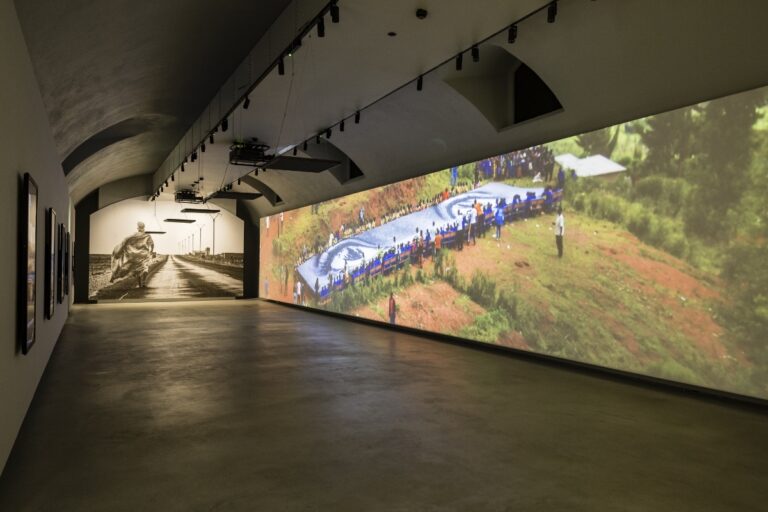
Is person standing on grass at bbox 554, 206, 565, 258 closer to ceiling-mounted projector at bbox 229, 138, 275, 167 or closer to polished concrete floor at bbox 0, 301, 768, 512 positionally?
polished concrete floor at bbox 0, 301, 768, 512

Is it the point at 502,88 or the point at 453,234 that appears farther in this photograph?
the point at 453,234

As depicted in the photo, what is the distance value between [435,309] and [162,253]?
48.6 ft

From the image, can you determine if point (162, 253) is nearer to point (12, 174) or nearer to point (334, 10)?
point (12, 174)

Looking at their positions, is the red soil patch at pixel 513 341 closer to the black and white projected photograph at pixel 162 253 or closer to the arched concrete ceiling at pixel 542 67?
the arched concrete ceiling at pixel 542 67

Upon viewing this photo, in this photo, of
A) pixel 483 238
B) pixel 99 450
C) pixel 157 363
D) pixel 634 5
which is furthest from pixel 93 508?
pixel 483 238

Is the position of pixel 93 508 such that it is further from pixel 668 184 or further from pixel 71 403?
pixel 668 184

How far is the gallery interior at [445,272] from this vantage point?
3.65 m

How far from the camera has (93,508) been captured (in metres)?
3.04

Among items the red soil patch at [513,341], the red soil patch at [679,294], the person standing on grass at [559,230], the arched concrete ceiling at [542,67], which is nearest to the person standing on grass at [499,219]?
the arched concrete ceiling at [542,67]

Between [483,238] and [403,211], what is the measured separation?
2.91m

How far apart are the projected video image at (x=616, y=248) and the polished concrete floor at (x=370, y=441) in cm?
67

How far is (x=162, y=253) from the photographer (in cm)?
2125

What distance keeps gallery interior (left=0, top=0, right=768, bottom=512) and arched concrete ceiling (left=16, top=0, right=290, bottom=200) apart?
5cm

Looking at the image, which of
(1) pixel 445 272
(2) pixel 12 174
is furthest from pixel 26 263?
(1) pixel 445 272
